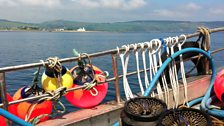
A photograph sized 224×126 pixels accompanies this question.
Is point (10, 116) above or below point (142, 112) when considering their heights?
above

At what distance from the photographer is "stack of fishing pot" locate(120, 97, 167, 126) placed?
9.78 ft

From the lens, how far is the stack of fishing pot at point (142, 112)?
2982mm

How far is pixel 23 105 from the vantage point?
3.71m

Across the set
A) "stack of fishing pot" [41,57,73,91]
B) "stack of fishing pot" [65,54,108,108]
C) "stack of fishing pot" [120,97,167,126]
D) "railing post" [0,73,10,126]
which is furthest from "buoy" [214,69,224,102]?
"railing post" [0,73,10,126]

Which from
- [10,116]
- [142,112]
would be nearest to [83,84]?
[142,112]

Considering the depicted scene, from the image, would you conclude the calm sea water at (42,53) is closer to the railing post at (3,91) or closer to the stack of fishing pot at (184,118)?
the railing post at (3,91)

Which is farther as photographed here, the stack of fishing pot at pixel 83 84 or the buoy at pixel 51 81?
the stack of fishing pot at pixel 83 84

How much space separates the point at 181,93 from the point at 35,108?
2550 millimetres

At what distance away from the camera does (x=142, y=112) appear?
3.18 meters

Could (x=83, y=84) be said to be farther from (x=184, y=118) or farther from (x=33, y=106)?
(x=184, y=118)

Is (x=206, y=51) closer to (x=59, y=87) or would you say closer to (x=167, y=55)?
(x=167, y=55)

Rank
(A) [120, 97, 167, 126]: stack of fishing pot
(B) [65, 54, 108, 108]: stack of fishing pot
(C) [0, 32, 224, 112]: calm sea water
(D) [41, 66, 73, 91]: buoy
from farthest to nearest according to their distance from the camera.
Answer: (C) [0, 32, 224, 112]: calm sea water, (B) [65, 54, 108, 108]: stack of fishing pot, (D) [41, 66, 73, 91]: buoy, (A) [120, 97, 167, 126]: stack of fishing pot

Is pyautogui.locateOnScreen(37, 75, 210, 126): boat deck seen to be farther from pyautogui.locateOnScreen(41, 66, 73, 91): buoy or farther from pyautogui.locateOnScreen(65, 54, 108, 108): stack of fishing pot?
pyautogui.locateOnScreen(41, 66, 73, 91): buoy

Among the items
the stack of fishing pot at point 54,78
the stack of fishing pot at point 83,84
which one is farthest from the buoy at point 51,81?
the stack of fishing pot at point 83,84
